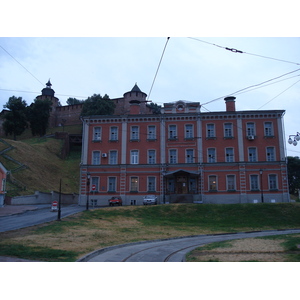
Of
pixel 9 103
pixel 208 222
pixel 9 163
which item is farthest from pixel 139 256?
pixel 9 103

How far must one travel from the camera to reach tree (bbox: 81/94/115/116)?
258ft

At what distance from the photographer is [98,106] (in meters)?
79.8

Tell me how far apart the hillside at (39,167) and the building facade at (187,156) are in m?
11.9

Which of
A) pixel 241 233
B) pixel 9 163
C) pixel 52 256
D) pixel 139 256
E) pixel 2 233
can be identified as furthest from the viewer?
pixel 9 163

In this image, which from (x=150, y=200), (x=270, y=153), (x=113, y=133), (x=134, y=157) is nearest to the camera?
(x=150, y=200)

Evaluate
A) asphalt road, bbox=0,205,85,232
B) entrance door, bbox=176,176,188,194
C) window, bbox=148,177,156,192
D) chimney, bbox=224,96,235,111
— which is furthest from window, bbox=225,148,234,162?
asphalt road, bbox=0,205,85,232

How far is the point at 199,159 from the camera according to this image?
4038 centimetres

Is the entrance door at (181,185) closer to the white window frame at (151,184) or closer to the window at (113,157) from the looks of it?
the white window frame at (151,184)

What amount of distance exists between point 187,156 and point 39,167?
30.4 metres

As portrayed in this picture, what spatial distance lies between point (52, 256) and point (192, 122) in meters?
32.3

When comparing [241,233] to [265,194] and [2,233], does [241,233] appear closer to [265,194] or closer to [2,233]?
[2,233]

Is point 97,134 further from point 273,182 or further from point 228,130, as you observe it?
point 273,182

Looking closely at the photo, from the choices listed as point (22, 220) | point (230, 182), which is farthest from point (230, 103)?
point (22, 220)

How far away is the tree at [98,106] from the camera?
78.6 meters
